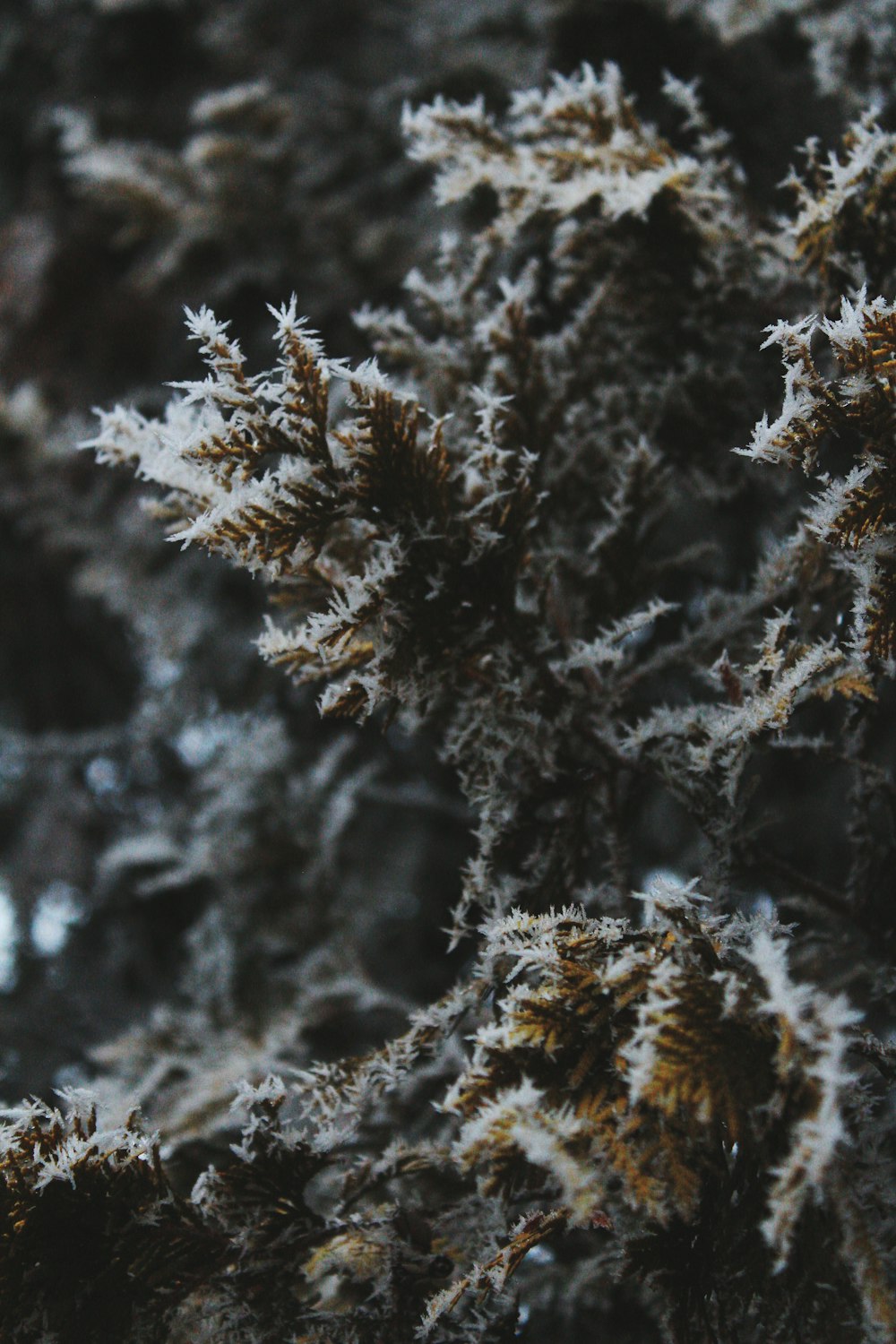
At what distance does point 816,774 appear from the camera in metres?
2.35

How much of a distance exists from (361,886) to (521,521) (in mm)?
1419

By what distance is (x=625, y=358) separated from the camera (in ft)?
4.89

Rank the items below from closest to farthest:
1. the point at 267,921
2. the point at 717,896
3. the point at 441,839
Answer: the point at 717,896 < the point at 267,921 < the point at 441,839

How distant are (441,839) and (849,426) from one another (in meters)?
1.85

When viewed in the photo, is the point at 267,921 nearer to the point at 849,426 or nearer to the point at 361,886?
the point at 361,886

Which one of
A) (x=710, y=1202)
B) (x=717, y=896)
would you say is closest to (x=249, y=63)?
(x=717, y=896)

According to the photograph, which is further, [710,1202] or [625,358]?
[625,358]

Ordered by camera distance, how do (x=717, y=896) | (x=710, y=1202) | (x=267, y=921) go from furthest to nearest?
(x=267, y=921), (x=717, y=896), (x=710, y=1202)

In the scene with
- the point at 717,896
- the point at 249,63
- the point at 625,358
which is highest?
the point at 249,63

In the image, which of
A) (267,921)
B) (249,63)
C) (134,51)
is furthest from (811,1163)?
(134,51)

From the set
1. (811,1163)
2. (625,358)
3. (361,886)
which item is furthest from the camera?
(361,886)

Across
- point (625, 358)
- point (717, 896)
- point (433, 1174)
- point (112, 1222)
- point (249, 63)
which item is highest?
point (249, 63)

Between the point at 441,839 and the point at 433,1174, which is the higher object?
the point at 441,839

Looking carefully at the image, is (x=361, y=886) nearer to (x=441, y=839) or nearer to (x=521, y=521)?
(x=441, y=839)
